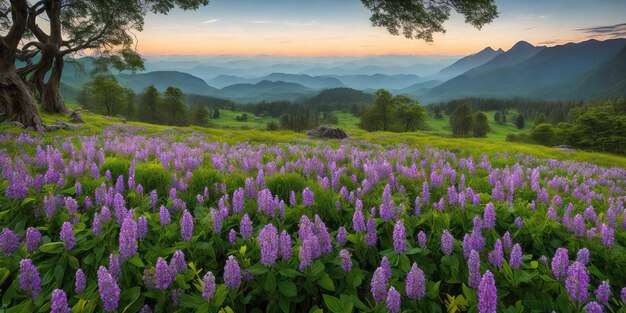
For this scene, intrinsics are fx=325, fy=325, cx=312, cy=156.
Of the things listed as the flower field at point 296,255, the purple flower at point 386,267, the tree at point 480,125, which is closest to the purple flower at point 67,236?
the flower field at point 296,255

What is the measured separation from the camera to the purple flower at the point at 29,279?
2.21 meters

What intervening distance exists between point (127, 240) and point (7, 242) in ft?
3.42

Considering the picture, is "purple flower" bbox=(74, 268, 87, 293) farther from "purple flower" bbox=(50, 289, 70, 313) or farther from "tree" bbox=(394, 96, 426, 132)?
"tree" bbox=(394, 96, 426, 132)

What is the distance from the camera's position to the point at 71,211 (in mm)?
3232

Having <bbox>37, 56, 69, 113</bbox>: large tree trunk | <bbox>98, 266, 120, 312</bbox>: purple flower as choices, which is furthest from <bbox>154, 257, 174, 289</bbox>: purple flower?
<bbox>37, 56, 69, 113</bbox>: large tree trunk

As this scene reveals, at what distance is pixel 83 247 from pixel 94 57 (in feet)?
184

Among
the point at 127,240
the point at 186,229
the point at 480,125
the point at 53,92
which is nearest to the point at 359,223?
the point at 186,229

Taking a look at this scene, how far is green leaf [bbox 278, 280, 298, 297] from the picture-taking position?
7.70ft

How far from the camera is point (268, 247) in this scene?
2.52 meters

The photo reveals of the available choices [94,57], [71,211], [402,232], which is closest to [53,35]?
[94,57]

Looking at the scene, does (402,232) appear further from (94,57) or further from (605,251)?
(94,57)

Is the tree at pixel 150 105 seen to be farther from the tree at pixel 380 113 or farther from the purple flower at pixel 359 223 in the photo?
the purple flower at pixel 359 223

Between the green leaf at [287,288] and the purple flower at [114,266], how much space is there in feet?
3.90

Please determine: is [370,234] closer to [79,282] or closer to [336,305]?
[336,305]
